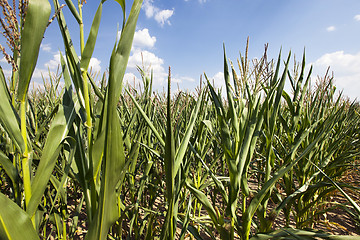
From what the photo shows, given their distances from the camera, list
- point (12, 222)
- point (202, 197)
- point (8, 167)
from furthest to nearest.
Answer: point (202, 197) < point (8, 167) < point (12, 222)

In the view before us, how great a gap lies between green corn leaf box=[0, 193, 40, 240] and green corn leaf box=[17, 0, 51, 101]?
0.85 feet

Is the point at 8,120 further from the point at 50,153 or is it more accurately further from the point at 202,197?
the point at 202,197

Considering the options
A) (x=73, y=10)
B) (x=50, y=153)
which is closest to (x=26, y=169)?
(x=50, y=153)

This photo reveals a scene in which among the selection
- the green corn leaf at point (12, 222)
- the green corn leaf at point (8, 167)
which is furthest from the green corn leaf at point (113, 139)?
the green corn leaf at point (8, 167)

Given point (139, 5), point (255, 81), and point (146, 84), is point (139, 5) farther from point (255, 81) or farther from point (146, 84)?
point (146, 84)

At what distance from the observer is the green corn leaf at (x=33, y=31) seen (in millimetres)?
379

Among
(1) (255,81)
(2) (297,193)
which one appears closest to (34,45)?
(1) (255,81)

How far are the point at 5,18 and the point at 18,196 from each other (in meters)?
0.58

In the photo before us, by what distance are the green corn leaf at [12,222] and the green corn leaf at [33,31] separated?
0.26 meters

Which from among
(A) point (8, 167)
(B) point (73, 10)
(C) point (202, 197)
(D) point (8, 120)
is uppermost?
(B) point (73, 10)

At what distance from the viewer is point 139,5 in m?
0.37

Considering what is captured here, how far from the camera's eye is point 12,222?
375mm

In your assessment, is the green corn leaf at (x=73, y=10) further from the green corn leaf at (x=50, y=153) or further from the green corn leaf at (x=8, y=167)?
the green corn leaf at (x=8, y=167)

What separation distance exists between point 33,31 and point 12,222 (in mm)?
372
